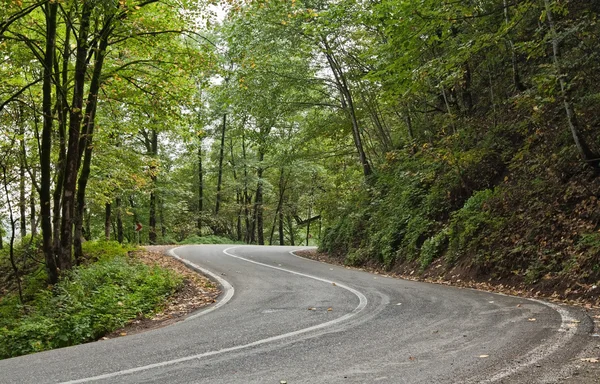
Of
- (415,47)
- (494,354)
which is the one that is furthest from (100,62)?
(494,354)

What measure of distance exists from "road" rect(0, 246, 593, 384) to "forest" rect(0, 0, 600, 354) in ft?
8.43

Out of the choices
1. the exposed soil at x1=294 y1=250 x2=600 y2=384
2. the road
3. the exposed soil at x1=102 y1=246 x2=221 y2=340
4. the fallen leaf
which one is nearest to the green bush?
the exposed soil at x1=294 y1=250 x2=600 y2=384

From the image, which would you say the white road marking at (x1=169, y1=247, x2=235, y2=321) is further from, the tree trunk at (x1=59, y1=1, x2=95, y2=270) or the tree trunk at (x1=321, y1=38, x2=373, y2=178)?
the tree trunk at (x1=321, y1=38, x2=373, y2=178)

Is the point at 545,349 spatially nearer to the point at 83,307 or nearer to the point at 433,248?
the point at 83,307

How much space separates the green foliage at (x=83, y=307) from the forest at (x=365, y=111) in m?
1.22

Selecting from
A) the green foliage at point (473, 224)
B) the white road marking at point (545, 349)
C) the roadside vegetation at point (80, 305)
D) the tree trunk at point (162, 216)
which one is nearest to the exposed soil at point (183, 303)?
the roadside vegetation at point (80, 305)

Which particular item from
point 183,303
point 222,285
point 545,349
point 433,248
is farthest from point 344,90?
point 545,349

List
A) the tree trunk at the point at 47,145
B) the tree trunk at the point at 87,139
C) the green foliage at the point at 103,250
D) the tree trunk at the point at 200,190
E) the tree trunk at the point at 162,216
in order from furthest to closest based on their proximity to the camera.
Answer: the tree trunk at the point at 200,190 → the tree trunk at the point at 162,216 → the green foliage at the point at 103,250 → the tree trunk at the point at 87,139 → the tree trunk at the point at 47,145

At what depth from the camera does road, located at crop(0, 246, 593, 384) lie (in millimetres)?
3867

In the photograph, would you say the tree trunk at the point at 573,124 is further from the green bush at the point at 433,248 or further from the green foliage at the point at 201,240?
the green foliage at the point at 201,240

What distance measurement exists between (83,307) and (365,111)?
45.9 feet

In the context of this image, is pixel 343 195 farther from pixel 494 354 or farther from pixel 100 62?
pixel 494 354

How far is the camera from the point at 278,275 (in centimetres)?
1143

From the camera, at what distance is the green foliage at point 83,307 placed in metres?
6.92
